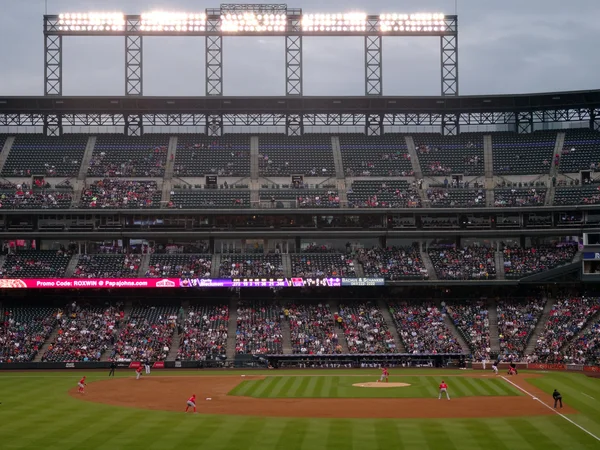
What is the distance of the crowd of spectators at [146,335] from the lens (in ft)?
242

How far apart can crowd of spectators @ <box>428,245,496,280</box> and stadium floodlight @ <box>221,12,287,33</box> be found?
110ft

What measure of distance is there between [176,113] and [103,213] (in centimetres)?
1804

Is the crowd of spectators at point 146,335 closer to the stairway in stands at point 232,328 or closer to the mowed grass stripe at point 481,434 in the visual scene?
the stairway in stands at point 232,328

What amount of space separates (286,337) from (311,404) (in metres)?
27.9

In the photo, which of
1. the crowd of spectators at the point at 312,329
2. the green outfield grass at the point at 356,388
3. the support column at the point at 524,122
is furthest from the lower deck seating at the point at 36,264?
the support column at the point at 524,122

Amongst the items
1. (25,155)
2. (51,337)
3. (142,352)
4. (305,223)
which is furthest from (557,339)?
(25,155)

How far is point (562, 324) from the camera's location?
249ft

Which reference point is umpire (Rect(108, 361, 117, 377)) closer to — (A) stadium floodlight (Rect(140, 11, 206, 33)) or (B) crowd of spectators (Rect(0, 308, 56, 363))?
(B) crowd of spectators (Rect(0, 308, 56, 363))

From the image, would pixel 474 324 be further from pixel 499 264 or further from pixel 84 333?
pixel 84 333

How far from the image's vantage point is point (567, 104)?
3733 inches

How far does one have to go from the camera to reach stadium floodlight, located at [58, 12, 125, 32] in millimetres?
94562

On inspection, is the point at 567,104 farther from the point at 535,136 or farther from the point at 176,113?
the point at 176,113

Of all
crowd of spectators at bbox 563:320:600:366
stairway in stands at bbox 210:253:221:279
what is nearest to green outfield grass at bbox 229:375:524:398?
crowd of spectators at bbox 563:320:600:366

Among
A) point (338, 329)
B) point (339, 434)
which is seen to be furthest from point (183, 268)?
point (339, 434)
